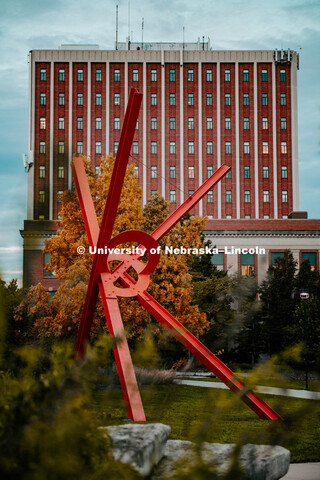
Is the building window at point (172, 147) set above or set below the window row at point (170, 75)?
below

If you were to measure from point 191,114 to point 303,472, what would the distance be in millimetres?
52098

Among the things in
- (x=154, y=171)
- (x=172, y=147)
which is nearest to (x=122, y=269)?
(x=154, y=171)

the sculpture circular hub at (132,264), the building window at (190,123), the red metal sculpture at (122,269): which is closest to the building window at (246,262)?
the building window at (190,123)

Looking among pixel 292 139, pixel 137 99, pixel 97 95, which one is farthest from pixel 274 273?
pixel 97 95

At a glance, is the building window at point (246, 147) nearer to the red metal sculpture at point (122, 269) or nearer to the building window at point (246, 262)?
the building window at point (246, 262)

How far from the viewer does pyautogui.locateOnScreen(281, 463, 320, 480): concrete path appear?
22.6 ft

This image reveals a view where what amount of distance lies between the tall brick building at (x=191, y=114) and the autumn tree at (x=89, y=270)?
123 feet

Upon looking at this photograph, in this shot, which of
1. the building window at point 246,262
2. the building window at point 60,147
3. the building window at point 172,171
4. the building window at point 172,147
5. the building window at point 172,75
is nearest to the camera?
the building window at point 60,147

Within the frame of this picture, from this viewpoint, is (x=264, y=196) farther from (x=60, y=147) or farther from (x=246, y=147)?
(x=60, y=147)

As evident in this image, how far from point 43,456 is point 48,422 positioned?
0.10 meters

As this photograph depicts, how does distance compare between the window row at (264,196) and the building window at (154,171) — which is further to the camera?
the window row at (264,196)

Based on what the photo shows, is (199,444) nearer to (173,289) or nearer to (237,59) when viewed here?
(173,289)

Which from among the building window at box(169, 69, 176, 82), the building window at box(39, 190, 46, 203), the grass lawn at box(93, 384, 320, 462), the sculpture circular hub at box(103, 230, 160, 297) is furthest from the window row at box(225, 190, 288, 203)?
the grass lawn at box(93, 384, 320, 462)

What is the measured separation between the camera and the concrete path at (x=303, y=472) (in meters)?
6.90
